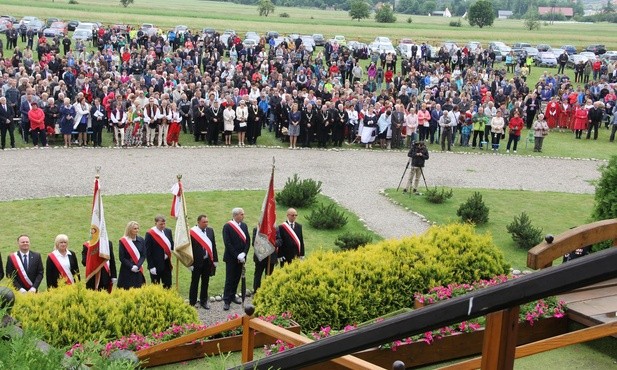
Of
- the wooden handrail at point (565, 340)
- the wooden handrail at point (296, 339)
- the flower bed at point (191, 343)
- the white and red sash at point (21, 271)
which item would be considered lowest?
the white and red sash at point (21, 271)

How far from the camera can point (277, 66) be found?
137 feet

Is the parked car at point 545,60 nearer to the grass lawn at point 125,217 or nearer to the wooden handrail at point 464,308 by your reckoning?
the grass lawn at point 125,217

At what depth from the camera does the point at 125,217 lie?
19.5m

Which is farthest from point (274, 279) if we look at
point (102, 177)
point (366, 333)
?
point (102, 177)

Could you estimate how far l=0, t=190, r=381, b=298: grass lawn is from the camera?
56.8 ft

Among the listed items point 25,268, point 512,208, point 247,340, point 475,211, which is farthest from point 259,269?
point 512,208

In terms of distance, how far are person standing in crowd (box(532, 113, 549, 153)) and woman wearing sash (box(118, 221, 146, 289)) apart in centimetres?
2062

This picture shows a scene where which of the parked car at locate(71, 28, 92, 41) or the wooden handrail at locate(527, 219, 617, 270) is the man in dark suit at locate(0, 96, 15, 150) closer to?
the wooden handrail at locate(527, 219, 617, 270)

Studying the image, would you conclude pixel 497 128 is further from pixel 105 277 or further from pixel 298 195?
pixel 105 277

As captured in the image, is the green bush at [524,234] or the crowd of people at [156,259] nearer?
the crowd of people at [156,259]

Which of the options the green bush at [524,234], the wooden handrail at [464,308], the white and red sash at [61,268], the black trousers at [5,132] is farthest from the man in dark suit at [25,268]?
the black trousers at [5,132]

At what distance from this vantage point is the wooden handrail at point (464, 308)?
2.70 metres

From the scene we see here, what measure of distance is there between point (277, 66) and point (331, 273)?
32496 mm

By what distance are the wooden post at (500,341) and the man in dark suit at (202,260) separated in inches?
448
